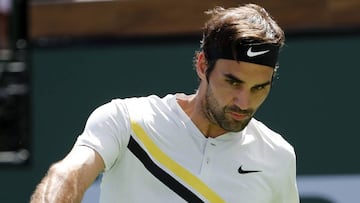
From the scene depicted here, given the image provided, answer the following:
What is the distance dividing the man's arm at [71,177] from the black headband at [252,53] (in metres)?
0.47

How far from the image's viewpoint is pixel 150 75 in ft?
17.1

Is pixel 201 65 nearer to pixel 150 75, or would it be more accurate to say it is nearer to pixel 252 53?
pixel 252 53

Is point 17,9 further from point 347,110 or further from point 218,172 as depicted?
point 218,172

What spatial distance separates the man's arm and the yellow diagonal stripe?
195mm

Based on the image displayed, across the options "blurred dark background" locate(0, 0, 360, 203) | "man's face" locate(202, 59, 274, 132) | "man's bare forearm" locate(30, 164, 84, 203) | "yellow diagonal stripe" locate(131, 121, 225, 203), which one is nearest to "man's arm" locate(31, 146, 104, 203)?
"man's bare forearm" locate(30, 164, 84, 203)

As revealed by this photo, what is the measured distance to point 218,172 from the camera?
3066 millimetres

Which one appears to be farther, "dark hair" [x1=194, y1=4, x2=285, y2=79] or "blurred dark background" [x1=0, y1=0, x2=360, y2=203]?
"blurred dark background" [x1=0, y1=0, x2=360, y2=203]

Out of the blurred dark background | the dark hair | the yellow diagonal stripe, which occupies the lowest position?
the blurred dark background

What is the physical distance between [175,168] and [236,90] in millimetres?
294

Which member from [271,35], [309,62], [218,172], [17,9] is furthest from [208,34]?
[17,9]

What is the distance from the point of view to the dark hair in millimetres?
2961

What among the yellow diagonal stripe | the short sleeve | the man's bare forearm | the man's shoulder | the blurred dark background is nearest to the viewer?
the man's bare forearm

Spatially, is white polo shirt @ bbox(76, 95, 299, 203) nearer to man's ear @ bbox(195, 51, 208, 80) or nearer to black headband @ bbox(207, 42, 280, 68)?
man's ear @ bbox(195, 51, 208, 80)

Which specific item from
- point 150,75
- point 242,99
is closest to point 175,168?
point 242,99
